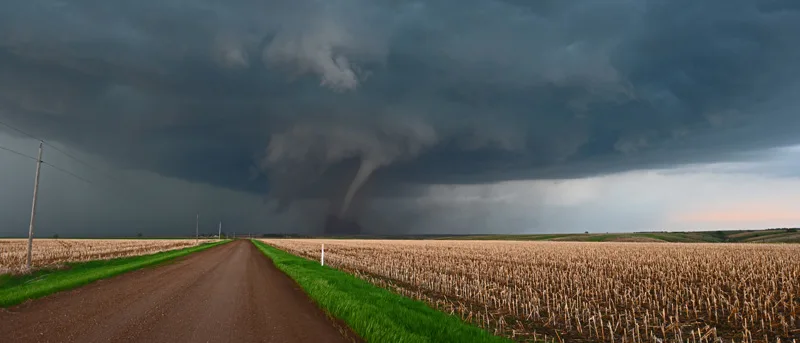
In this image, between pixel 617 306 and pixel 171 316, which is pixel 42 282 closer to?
pixel 171 316

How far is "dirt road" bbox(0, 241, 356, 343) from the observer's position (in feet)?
32.0

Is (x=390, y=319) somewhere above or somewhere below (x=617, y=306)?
above

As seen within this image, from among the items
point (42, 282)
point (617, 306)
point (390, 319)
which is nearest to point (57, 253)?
point (42, 282)

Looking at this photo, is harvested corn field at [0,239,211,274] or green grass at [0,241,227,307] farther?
harvested corn field at [0,239,211,274]

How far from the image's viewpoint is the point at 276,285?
65.5 feet

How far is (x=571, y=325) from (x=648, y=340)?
2.29 m

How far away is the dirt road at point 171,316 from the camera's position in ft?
32.0

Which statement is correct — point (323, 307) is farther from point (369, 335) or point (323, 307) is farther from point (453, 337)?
point (453, 337)

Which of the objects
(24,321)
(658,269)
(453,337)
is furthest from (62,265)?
(658,269)

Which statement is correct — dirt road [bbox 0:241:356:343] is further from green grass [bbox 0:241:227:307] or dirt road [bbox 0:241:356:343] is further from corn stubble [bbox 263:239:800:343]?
corn stubble [bbox 263:239:800:343]

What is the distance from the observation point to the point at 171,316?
1195 centimetres

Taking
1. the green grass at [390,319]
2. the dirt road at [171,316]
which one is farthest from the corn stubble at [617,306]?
the dirt road at [171,316]

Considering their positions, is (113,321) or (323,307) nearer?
(113,321)

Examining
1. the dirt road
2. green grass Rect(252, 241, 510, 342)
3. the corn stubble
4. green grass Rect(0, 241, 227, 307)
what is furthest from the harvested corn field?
the corn stubble
